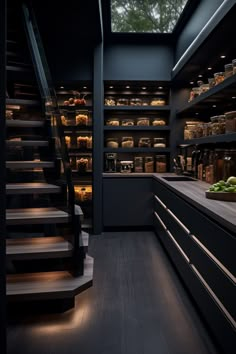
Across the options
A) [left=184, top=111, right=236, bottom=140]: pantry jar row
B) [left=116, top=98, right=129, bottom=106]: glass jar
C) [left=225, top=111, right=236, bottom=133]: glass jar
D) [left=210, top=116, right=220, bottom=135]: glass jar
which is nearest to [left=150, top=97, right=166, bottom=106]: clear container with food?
[left=116, top=98, right=129, bottom=106]: glass jar

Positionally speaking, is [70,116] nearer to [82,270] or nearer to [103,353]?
[82,270]

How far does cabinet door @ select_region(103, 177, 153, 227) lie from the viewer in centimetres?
578

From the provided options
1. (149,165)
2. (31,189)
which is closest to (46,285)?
(31,189)

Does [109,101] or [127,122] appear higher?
[109,101]

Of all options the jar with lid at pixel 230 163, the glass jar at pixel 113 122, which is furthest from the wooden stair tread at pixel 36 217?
the glass jar at pixel 113 122

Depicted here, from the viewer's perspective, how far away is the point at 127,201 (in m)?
5.82

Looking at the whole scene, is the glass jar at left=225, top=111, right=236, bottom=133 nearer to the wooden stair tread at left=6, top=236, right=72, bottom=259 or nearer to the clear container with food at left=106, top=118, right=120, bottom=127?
the wooden stair tread at left=6, top=236, right=72, bottom=259

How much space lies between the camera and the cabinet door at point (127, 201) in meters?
5.78

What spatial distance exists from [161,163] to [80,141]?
1394mm

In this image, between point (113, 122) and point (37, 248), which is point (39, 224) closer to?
point (37, 248)

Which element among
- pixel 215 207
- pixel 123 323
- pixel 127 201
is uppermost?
pixel 215 207

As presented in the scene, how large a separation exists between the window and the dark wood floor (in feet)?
10.2

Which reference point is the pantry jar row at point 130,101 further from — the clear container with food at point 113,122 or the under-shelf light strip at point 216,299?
the under-shelf light strip at point 216,299

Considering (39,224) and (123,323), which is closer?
(123,323)
